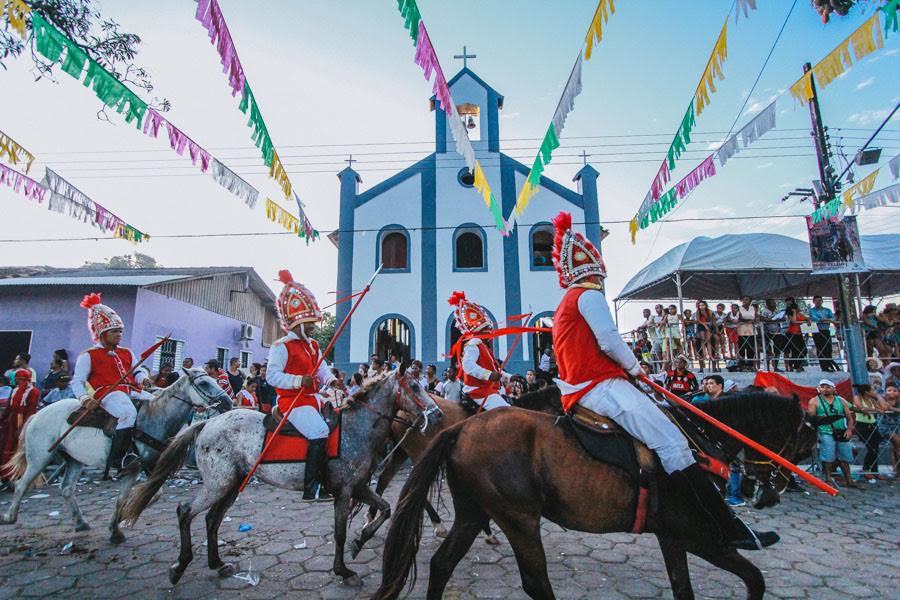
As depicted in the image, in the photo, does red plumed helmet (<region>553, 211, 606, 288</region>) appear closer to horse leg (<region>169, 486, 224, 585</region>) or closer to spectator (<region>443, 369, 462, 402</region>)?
horse leg (<region>169, 486, 224, 585</region>)

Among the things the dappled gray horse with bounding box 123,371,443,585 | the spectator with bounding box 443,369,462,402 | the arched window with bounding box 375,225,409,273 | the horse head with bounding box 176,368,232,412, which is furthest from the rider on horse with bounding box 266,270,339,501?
the arched window with bounding box 375,225,409,273

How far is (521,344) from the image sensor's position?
15805 millimetres

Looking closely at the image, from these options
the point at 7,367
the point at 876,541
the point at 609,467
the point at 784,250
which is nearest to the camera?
the point at 609,467

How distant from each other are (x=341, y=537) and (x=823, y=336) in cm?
1223

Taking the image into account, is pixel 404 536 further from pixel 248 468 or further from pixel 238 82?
pixel 238 82

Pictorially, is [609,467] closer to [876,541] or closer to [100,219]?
[876,541]

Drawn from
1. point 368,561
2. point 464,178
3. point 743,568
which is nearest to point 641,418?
point 743,568

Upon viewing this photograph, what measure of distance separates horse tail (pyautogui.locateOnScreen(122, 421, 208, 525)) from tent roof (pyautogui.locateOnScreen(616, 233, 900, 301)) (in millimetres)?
11183

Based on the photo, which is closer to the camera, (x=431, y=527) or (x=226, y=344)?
(x=431, y=527)

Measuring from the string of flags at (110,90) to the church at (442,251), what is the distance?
9.36m

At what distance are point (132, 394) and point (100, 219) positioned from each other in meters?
3.72

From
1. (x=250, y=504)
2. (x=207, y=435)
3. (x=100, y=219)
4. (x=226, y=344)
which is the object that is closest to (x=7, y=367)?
(x=226, y=344)

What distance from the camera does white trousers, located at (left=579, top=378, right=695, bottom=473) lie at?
110 inches

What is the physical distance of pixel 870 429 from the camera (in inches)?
319
